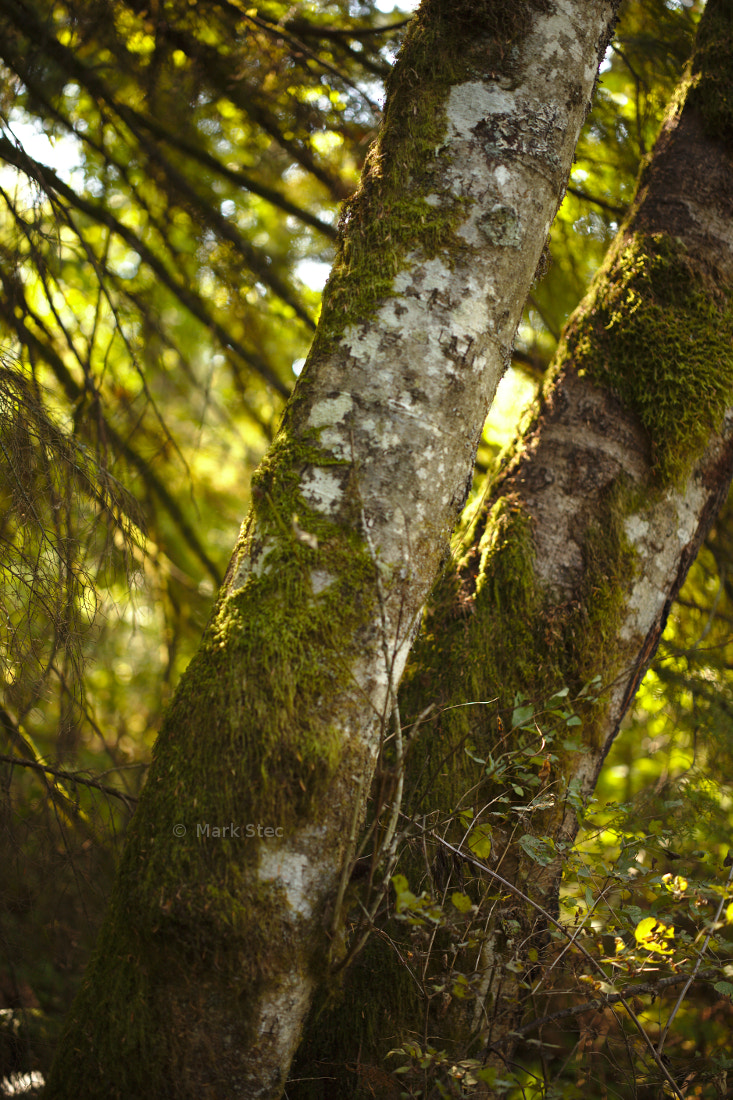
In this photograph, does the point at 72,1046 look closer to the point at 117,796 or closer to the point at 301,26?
the point at 117,796

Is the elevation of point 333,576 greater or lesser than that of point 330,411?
lesser

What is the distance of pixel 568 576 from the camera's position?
1.81m

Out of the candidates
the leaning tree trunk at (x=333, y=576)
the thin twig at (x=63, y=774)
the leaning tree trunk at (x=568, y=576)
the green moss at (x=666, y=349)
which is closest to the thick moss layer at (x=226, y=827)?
the leaning tree trunk at (x=333, y=576)

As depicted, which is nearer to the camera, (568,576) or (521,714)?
(521,714)

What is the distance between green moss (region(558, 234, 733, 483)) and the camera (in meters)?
1.85

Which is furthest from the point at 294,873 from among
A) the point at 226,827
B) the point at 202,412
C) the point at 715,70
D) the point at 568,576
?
the point at 715,70

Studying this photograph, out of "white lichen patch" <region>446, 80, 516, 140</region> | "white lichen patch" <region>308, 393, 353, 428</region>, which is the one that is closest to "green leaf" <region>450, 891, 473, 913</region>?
"white lichen patch" <region>308, 393, 353, 428</region>

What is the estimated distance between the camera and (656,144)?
2.27 meters

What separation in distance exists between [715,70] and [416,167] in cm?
147

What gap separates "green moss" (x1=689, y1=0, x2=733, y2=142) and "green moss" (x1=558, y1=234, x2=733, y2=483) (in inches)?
19.6

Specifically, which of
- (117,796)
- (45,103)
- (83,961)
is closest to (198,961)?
(117,796)

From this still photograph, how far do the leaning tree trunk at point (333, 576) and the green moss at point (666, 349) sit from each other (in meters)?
0.53

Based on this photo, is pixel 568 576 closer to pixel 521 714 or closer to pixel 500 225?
pixel 521 714

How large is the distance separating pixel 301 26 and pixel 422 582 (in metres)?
3.12
